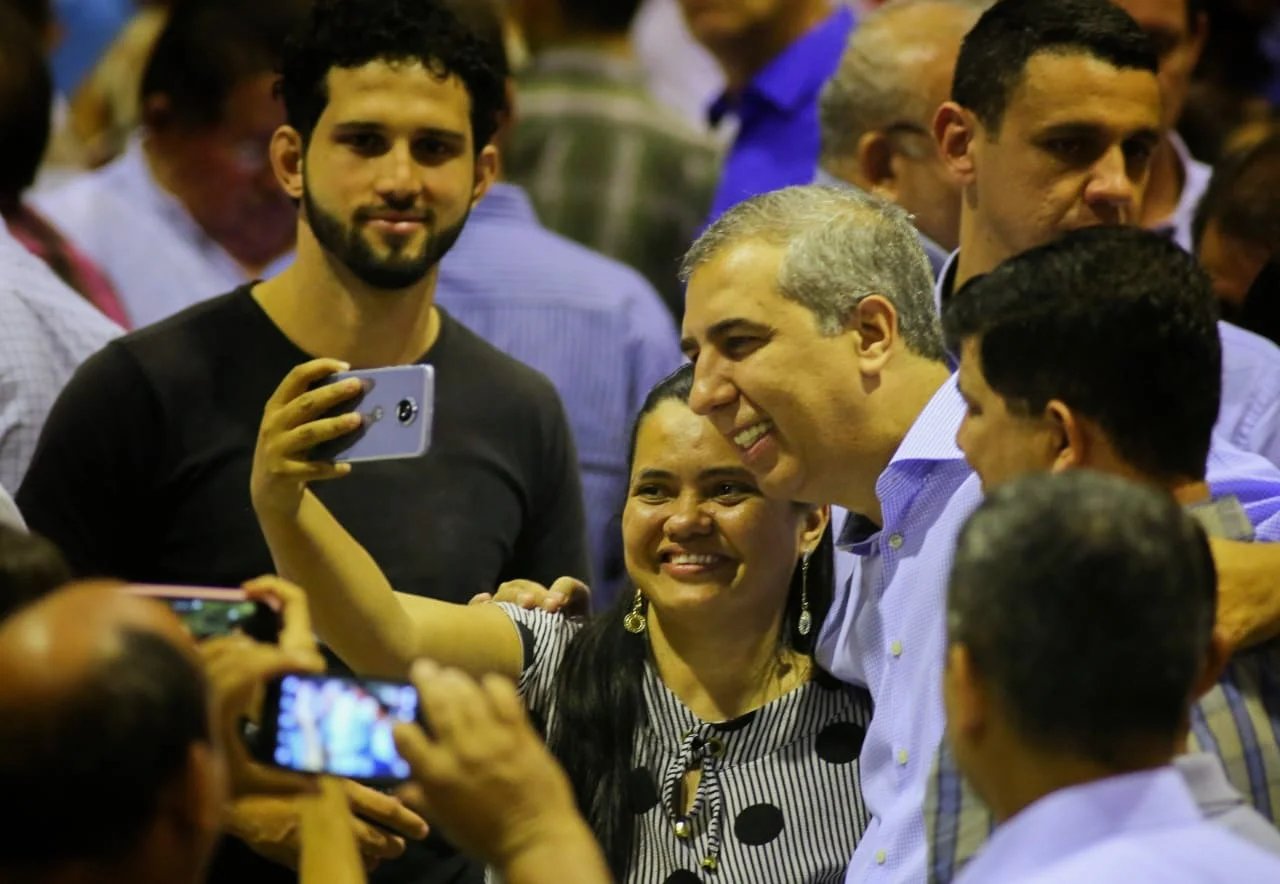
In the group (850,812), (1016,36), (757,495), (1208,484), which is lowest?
(850,812)

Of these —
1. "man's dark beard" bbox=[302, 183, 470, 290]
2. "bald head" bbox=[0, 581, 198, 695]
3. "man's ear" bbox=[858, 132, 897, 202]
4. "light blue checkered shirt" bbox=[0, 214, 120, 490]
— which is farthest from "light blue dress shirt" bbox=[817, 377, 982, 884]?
"light blue checkered shirt" bbox=[0, 214, 120, 490]

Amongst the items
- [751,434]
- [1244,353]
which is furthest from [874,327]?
[1244,353]

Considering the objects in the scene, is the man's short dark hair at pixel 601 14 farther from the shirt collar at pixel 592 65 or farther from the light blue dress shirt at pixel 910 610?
the light blue dress shirt at pixel 910 610

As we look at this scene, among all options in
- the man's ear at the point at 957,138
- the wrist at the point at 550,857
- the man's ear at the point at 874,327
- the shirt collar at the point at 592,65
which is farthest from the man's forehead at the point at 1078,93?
the shirt collar at the point at 592,65

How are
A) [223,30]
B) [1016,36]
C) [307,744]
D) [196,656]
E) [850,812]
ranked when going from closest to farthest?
[196,656] < [307,744] < [850,812] < [1016,36] < [223,30]

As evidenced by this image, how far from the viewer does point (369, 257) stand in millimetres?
3959

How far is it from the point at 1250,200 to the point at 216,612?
2.52 meters

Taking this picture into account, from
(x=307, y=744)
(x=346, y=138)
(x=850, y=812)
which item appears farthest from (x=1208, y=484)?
(x=346, y=138)

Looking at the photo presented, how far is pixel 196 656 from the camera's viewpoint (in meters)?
2.20

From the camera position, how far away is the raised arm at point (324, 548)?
324cm

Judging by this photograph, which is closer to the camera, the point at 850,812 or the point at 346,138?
the point at 850,812

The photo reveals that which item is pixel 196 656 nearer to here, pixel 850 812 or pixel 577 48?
pixel 850 812

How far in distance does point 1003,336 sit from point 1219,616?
42 cm

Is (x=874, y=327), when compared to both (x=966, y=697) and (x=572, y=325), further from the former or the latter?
(x=572, y=325)
